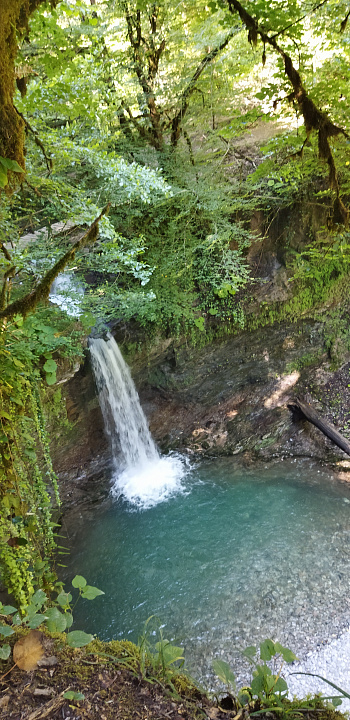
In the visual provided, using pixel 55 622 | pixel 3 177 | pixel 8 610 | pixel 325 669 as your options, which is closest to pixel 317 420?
pixel 325 669

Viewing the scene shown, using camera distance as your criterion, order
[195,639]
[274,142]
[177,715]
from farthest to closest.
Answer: [274,142], [195,639], [177,715]

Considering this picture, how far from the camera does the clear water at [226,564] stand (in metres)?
3.50

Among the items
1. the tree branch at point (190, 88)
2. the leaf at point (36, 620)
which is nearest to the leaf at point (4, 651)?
the leaf at point (36, 620)

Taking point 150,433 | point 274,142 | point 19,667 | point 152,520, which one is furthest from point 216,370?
point 19,667

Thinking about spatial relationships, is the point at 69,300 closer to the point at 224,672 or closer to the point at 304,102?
the point at 304,102

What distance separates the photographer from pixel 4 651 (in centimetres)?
144

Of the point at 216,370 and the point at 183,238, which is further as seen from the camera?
the point at 216,370

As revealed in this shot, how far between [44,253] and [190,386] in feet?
12.2

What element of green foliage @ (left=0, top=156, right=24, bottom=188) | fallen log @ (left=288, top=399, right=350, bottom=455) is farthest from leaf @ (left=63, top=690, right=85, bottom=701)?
fallen log @ (left=288, top=399, right=350, bottom=455)

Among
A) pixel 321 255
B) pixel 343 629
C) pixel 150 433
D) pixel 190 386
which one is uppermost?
pixel 321 255

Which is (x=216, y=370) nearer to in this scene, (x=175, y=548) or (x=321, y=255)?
(x=321, y=255)

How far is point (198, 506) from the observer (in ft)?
18.0

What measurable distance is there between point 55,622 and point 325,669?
2.87 m

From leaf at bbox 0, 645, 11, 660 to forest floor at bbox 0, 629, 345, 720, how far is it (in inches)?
2.0
